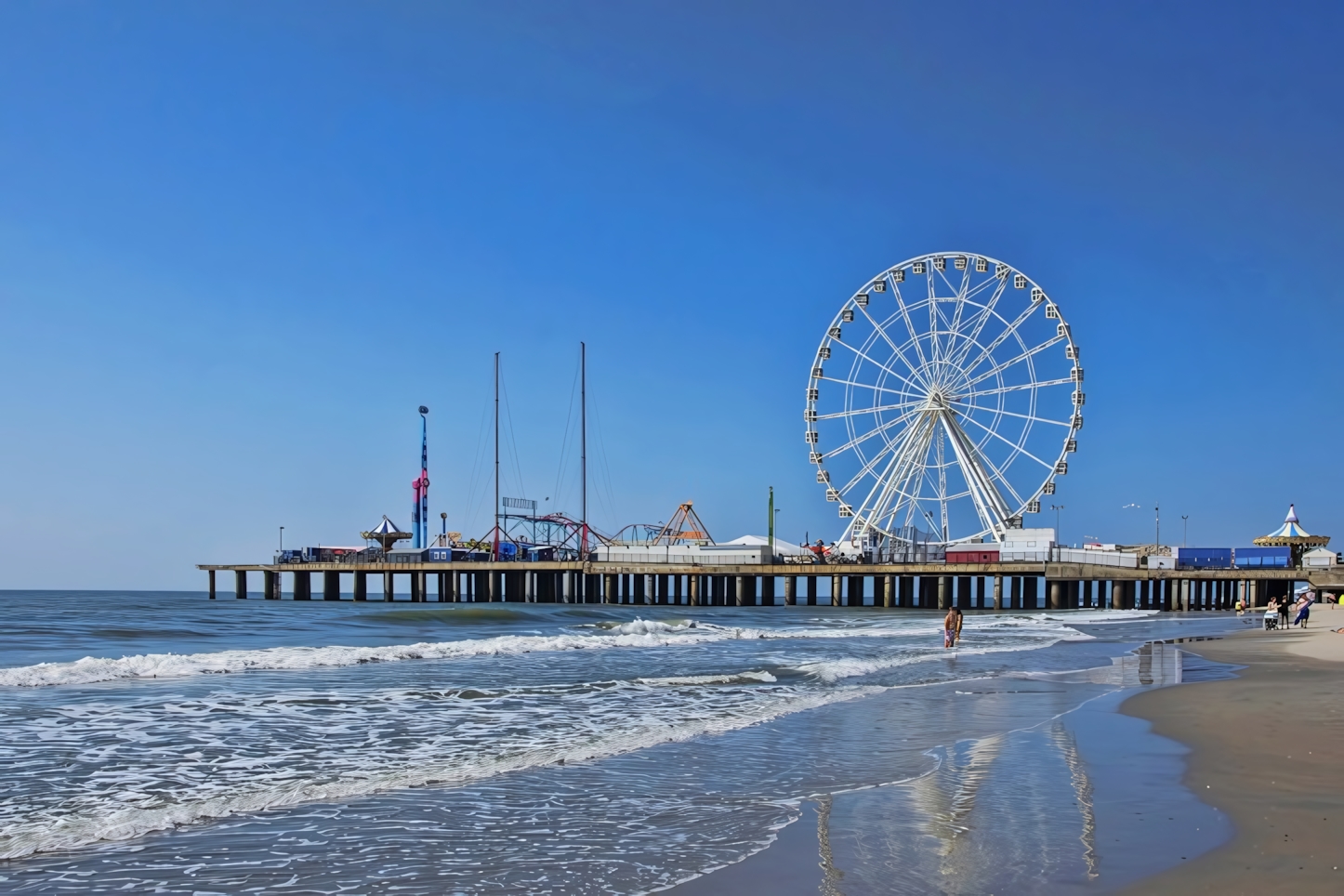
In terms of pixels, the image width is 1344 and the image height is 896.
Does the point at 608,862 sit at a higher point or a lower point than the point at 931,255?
lower

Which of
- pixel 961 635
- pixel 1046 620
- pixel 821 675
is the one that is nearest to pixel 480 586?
pixel 1046 620


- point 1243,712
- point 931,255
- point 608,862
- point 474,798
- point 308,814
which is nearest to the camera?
point 608,862

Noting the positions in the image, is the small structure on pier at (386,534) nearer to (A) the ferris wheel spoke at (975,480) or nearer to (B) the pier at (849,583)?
(B) the pier at (849,583)

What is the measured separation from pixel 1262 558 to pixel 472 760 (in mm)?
71213

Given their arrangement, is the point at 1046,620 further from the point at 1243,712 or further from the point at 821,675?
the point at 1243,712

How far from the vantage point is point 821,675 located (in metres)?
18.3

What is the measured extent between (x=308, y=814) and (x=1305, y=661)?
1784 centimetres

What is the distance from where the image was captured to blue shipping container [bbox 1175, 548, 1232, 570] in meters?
70.6

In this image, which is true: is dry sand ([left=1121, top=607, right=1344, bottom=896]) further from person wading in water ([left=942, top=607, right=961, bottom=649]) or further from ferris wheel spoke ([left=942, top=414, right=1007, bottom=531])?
ferris wheel spoke ([left=942, top=414, right=1007, bottom=531])

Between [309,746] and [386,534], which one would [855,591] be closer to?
[386,534]

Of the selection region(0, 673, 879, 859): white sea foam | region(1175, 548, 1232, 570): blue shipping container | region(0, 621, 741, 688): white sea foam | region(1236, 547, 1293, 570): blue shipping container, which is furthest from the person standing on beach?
region(1175, 548, 1232, 570): blue shipping container

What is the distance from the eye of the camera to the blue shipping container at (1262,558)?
6788 cm

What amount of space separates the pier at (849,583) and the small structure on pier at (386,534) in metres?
7.74

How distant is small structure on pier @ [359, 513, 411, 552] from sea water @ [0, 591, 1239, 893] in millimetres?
68845
